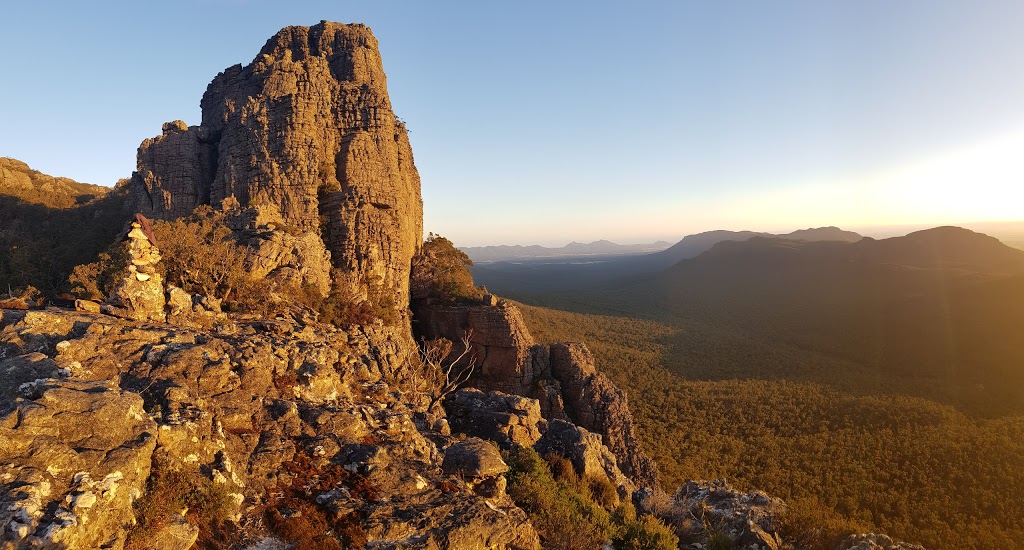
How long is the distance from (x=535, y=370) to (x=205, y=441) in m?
20.6

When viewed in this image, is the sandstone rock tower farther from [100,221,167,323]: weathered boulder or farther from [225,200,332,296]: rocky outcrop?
[100,221,167,323]: weathered boulder

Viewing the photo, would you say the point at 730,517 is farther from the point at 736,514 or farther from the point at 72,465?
the point at 72,465

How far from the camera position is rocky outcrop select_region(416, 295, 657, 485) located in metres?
24.5

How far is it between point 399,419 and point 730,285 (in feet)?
411

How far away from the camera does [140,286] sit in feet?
40.7

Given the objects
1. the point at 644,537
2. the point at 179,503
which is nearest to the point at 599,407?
the point at 644,537

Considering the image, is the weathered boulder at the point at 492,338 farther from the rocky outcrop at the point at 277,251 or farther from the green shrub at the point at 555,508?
the green shrub at the point at 555,508

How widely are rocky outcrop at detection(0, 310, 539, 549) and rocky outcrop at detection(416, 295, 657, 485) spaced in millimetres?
14769

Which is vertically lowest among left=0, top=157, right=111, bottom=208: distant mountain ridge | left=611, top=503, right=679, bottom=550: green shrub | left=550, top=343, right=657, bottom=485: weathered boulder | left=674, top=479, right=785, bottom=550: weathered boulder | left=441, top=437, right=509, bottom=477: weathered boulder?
left=550, top=343, right=657, bottom=485: weathered boulder

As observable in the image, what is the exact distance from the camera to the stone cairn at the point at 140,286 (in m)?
12.0

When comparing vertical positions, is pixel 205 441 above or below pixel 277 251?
below

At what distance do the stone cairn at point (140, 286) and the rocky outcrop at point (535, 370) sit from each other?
1585 centimetres

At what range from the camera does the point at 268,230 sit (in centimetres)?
2011

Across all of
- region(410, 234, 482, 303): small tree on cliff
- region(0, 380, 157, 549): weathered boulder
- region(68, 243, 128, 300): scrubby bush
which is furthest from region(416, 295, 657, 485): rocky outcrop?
region(0, 380, 157, 549): weathered boulder
